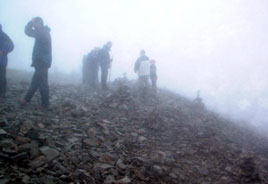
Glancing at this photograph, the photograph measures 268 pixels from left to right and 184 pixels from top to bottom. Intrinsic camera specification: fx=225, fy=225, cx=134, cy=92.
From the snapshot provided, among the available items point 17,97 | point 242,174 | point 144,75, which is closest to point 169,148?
point 242,174

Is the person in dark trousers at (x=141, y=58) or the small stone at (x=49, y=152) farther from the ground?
the person in dark trousers at (x=141, y=58)

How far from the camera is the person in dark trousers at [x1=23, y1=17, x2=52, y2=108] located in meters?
6.75

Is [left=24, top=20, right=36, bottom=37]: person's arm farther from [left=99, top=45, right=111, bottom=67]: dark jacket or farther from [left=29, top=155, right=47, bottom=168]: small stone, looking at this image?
[left=99, top=45, right=111, bottom=67]: dark jacket

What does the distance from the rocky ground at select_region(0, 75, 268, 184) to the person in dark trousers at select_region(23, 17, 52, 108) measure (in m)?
0.56

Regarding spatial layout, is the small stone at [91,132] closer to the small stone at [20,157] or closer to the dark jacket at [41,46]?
the small stone at [20,157]

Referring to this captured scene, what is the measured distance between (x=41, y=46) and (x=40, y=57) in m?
0.36

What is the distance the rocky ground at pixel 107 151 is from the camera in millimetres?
3707

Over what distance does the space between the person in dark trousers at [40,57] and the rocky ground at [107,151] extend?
22.2 inches

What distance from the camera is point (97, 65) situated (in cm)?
1416

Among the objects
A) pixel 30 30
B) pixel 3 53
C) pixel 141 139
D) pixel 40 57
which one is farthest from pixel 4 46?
pixel 141 139

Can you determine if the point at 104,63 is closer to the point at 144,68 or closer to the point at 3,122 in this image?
the point at 144,68

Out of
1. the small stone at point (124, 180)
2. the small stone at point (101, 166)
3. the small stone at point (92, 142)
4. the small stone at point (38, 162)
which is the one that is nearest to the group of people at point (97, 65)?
the small stone at point (92, 142)

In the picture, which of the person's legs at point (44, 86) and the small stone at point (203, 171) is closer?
the small stone at point (203, 171)

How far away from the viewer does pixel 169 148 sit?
18.9ft
